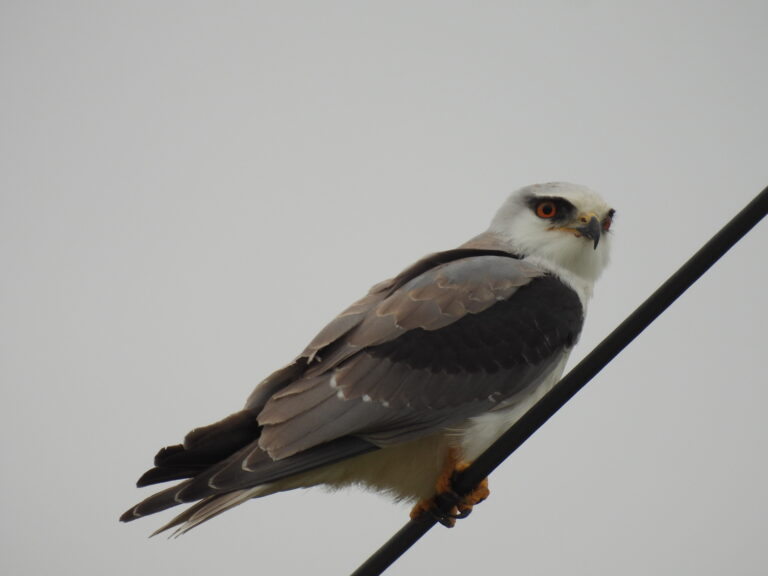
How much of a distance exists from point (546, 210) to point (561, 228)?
0.19m

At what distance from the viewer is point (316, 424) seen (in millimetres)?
4082

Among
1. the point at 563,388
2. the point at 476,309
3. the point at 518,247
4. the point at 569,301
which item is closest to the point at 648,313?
the point at 563,388

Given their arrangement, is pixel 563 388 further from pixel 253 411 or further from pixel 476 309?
pixel 253 411

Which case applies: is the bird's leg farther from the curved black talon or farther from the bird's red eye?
the bird's red eye

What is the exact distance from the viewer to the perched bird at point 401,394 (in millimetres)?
4004

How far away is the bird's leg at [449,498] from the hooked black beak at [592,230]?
1.72 m

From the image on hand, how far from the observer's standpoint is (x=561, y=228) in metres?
5.51

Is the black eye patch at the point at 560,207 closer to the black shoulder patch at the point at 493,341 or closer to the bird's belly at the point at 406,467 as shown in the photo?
the black shoulder patch at the point at 493,341

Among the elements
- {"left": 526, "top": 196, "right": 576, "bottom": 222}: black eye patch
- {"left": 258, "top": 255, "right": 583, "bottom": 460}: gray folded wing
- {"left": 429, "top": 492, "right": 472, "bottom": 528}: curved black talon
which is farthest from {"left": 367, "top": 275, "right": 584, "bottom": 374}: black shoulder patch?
{"left": 526, "top": 196, "right": 576, "bottom": 222}: black eye patch

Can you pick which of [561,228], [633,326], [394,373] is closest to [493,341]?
[394,373]

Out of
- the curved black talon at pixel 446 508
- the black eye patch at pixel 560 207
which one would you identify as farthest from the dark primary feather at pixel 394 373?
the black eye patch at pixel 560 207

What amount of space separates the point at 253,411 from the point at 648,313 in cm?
219

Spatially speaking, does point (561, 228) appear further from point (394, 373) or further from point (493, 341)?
point (394, 373)

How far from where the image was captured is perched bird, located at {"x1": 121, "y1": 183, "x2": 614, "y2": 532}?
4.00m
